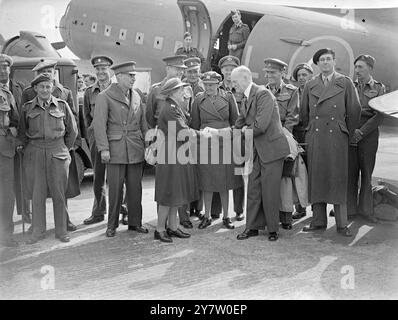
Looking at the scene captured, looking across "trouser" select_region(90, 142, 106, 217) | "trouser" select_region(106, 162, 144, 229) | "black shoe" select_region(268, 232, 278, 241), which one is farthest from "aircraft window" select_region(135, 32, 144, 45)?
"black shoe" select_region(268, 232, 278, 241)

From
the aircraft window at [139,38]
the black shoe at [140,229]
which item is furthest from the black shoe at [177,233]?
the aircraft window at [139,38]

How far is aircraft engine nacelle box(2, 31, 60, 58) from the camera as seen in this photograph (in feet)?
24.3

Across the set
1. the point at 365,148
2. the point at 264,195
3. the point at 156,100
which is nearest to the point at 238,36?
the point at 156,100

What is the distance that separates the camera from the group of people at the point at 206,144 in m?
4.88

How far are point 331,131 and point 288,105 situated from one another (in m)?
0.67

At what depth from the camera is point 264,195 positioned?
16.4ft

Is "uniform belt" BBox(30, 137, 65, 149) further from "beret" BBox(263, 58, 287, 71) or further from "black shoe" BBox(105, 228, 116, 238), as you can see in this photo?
"beret" BBox(263, 58, 287, 71)

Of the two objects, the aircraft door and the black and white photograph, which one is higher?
the aircraft door

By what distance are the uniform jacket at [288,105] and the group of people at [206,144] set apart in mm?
12

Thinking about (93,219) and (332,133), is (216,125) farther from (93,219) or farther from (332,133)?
(93,219)

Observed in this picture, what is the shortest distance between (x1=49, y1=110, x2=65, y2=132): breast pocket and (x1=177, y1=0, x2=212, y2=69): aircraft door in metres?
6.06

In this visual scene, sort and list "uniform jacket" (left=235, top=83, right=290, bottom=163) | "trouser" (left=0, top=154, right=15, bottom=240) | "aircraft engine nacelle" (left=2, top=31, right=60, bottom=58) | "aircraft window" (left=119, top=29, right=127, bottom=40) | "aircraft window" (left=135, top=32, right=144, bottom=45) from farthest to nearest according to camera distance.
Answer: "aircraft window" (left=119, top=29, right=127, bottom=40)
"aircraft window" (left=135, top=32, right=144, bottom=45)
"aircraft engine nacelle" (left=2, top=31, right=60, bottom=58)
"trouser" (left=0, top=154, right=15, bottom=240)
"uniform jacket" (left=235, top=83, right=290, bottom=163)
